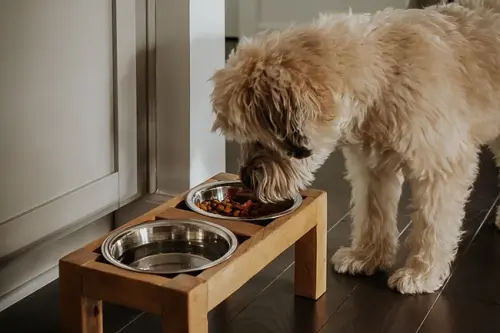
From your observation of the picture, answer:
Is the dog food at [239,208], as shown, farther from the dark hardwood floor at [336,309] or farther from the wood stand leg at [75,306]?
the wood stand leg at [75,306]

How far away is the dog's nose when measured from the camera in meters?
2.13

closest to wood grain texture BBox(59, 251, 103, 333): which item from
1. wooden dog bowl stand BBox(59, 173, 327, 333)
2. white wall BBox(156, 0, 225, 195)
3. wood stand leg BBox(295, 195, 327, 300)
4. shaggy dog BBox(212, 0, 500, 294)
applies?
wooden dog bowl stand BBox(59, 173, 327, 333)

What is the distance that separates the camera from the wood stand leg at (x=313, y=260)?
229 centimetres

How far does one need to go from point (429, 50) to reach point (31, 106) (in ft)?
3.57

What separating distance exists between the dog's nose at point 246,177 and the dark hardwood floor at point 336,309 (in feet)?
1.29

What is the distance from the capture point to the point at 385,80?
2113mm

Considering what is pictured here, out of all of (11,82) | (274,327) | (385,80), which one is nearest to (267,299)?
(274,327)

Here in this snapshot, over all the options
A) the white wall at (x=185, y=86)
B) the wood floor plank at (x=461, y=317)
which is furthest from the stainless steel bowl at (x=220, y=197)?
the wood floor plank at (x=461, y=317)

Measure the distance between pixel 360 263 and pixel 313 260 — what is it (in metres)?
0.27

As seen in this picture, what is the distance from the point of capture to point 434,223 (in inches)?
92.8

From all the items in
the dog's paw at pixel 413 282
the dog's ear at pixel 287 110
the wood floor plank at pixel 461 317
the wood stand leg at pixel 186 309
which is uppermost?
the dog's ear at pixel 287 110

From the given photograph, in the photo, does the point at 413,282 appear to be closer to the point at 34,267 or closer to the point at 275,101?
the point at 275,101

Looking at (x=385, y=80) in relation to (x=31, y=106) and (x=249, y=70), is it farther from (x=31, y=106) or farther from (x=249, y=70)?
(x=31, y=106)

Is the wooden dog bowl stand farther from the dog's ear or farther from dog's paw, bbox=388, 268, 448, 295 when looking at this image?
dog's paw, bbox=388, 268, 448, 295
